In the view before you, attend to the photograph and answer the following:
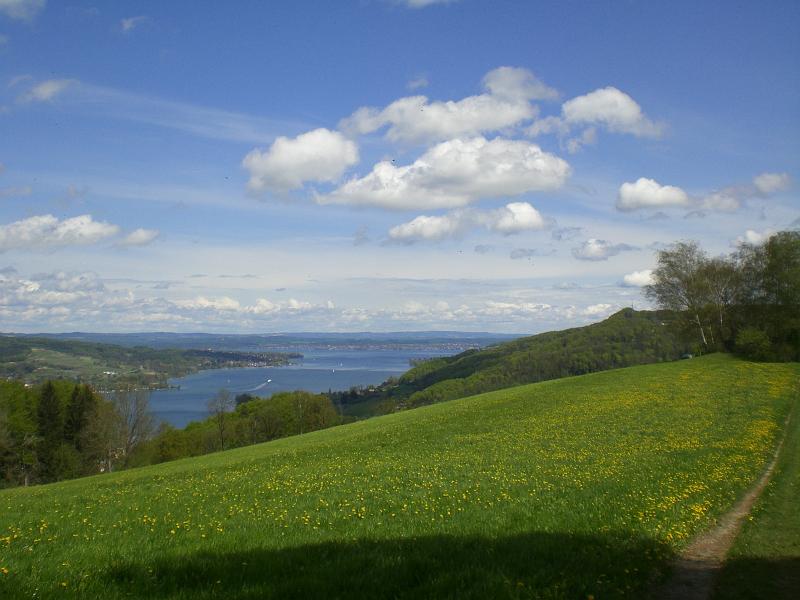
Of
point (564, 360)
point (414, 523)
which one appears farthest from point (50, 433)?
point (564, 360)

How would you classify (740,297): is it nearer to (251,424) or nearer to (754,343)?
(754,343)

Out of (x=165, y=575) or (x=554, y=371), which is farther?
(x=554, y=371)

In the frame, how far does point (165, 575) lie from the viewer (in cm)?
725

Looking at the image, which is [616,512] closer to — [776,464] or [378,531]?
[378,531]

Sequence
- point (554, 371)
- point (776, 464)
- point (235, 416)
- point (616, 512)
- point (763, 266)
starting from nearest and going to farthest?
point (616, 512) → point (776, 464) → point (763, 266) → point (235, 416) → point (554, 371)

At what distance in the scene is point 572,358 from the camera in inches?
4840

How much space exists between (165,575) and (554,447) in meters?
18.1

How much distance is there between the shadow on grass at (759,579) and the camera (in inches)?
317

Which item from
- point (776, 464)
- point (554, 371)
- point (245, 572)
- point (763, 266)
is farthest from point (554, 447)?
→ point (554, 371)

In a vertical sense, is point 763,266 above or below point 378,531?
above

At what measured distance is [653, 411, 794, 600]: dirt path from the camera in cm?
802

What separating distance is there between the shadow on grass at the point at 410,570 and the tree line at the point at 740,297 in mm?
57592

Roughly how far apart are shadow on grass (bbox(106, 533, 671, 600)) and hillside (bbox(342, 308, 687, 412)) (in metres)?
90.0

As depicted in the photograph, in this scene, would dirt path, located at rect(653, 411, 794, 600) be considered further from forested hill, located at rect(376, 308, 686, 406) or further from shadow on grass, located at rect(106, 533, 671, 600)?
forested hill, located at rect(376, 308, 686, 406)
